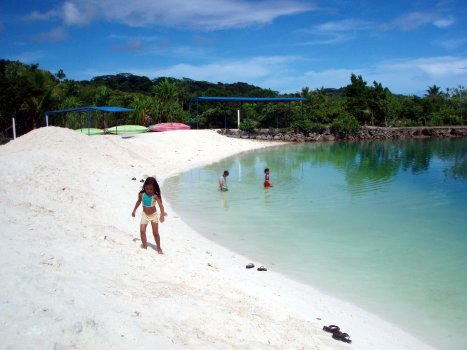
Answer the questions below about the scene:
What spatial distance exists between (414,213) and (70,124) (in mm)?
39481

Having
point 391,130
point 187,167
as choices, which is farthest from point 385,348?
point 391,130

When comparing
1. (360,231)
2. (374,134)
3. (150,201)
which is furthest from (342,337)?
(374,134)

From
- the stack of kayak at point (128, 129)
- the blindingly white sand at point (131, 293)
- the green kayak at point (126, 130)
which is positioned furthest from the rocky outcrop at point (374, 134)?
the blindingly white sand at point (131, 293)

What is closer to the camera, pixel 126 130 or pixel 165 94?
pixel 126 130

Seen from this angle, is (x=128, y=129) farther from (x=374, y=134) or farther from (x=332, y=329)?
(x=332, y=329)

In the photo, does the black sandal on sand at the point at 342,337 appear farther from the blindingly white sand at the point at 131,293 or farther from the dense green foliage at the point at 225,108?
the dense green foliage at the point at 225,108

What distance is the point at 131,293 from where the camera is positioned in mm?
5836

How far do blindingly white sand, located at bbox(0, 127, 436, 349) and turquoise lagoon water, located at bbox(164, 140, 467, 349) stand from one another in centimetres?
87

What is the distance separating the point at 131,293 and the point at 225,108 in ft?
160

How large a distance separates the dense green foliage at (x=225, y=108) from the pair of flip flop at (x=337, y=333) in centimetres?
3636

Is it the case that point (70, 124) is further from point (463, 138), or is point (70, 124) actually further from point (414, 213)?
point (463, 138)

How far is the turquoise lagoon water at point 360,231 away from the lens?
779cm

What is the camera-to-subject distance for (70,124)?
4494cm

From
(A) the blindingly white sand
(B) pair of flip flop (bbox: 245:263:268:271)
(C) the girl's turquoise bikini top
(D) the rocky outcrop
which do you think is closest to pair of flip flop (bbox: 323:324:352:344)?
(A) the blindingly white sand
